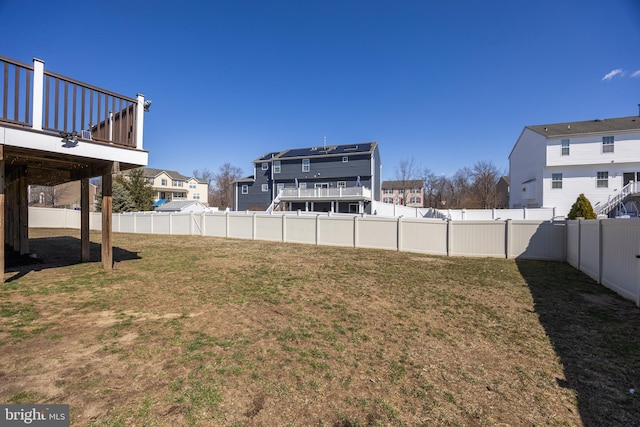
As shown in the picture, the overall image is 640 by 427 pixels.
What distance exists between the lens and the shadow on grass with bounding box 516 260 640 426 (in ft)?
8.07

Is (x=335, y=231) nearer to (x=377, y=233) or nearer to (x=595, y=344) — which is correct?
(x=377, y=233)

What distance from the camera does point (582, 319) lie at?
4473mm

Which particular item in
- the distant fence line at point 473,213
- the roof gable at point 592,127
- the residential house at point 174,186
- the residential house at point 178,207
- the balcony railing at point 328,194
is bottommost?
the distant fence line at point 473,213

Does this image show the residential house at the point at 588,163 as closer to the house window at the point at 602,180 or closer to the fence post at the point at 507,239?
the house window at the point at 602,180

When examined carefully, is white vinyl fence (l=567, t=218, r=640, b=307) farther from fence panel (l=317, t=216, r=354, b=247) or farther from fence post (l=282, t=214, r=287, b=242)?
fence post (l=282, t=214, r=287, b=242)

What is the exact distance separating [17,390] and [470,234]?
11.9 metres

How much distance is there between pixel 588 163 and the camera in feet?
73.5

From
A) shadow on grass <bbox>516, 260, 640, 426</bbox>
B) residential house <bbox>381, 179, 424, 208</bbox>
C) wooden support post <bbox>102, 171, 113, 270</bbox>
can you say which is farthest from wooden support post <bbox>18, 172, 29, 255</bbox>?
residential house <bbox>381, 179, 424, 208</bbox>

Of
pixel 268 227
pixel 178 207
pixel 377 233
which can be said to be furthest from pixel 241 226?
pixel 178 207

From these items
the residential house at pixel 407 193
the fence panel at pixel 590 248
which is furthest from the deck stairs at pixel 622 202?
the residential house at pixel 407 193

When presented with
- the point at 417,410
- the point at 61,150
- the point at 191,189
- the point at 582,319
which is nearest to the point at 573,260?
the point at 582,319

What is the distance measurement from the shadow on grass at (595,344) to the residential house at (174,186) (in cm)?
4916

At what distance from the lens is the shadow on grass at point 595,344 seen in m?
2.46

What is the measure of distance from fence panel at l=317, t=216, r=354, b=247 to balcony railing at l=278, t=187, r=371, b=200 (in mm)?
11636
